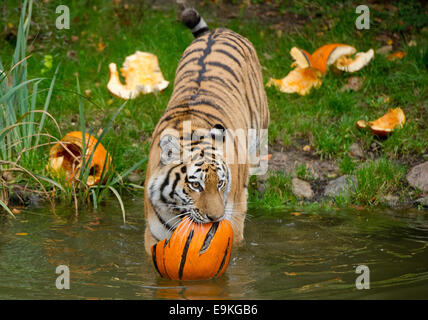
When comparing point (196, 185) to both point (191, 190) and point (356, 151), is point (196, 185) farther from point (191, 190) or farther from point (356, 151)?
point (356, 151)

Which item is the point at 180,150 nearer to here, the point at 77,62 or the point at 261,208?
the point at 261,208

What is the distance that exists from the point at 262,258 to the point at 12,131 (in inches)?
106

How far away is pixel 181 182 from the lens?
3.91m

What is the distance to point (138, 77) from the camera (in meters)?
7.44

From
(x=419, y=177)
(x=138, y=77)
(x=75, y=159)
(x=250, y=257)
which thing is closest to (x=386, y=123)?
(x=419, y=177)

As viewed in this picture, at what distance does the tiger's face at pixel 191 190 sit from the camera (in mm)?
3766

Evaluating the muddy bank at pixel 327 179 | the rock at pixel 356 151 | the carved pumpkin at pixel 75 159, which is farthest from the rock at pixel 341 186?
the carved pumpkin at pixel 75 159

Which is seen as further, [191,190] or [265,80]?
[265,80]

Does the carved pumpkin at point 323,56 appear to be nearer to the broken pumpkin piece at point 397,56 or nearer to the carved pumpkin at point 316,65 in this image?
the carved pumpkin at point 316,65

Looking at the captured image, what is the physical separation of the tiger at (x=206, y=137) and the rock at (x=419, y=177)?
1.49 meters

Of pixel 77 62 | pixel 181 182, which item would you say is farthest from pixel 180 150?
pixel 77 62

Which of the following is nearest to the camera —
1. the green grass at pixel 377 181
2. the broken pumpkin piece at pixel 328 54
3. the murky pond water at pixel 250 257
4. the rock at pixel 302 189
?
the murky pond water at pixel 250 257

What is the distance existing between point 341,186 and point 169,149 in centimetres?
250

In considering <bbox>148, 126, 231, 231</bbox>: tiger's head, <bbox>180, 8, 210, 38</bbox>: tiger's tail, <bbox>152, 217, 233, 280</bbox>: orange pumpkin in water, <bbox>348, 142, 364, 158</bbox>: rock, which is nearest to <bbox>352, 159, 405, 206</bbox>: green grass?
<bbox>348, 142, 364, 158</bbox>: rock
